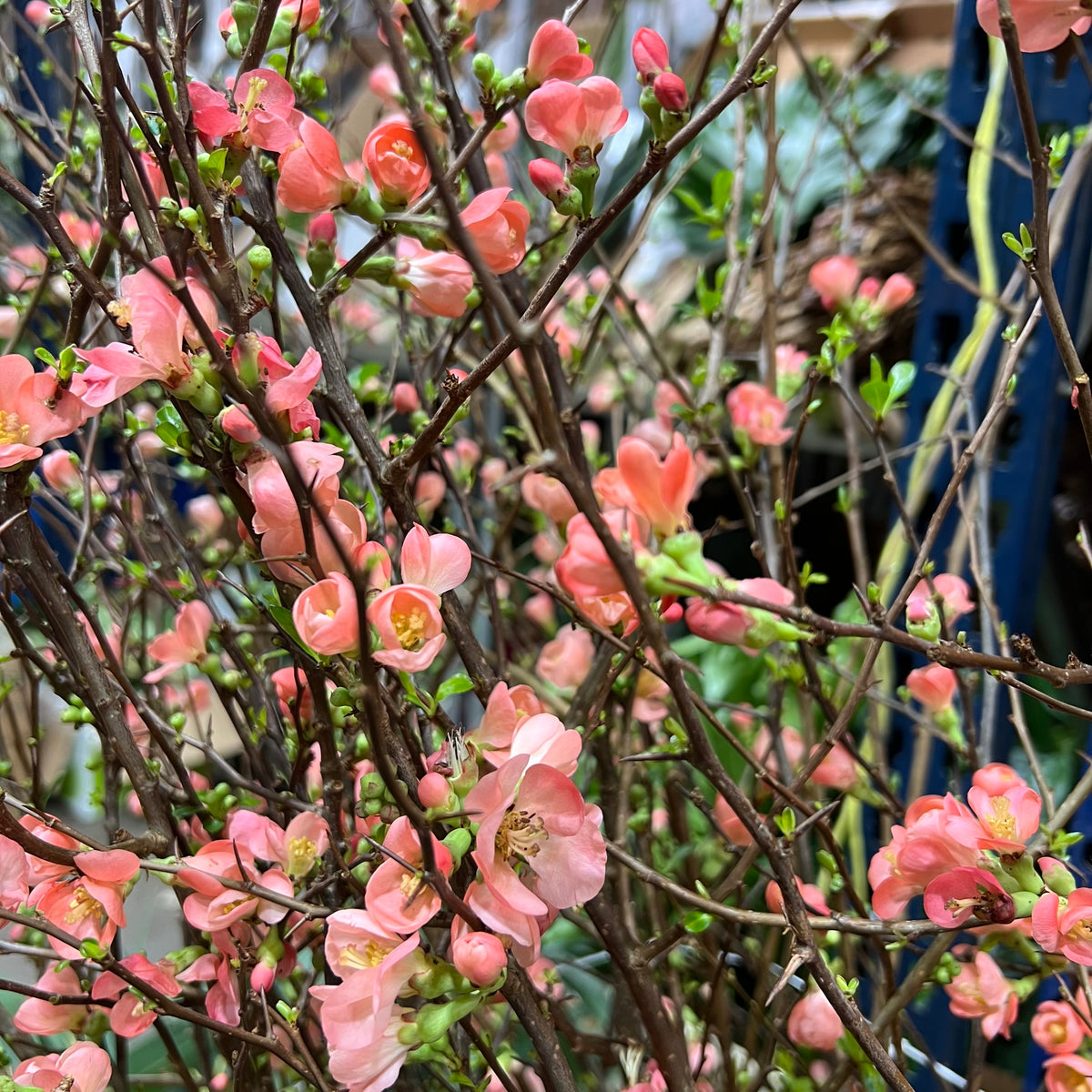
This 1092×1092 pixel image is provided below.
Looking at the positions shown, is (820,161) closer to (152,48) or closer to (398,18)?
(398,18)

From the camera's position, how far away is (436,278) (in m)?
0.32

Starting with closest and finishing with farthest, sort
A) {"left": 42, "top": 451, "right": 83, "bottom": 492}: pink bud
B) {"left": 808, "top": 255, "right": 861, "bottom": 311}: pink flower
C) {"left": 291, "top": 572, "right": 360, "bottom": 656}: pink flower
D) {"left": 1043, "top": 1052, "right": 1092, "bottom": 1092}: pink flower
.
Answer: {"left": 291, "top": 572, "right": 360, "bottom": 656}: pink flower, {"left": 1043, "top": 1052, "right": 1092, "bottom": 1092}: pink flower, {"left": 42, "top": 451, "right": 83, "bottom": 492}: pink bud, {"left": 808, "top": 255, "right": 861, "bottom": 311}: pink flower

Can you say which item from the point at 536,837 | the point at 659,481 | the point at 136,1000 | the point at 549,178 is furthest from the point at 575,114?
the point at 136,1000

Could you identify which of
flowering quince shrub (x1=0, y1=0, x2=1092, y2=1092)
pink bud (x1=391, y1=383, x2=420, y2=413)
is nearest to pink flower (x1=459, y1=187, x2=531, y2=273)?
flowering quince shrub (x1=0, y1=0, x2=1092, y2=1092)

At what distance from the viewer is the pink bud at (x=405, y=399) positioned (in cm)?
54

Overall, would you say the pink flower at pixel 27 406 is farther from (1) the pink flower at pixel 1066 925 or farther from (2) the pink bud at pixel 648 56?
(1) the pink flower at pixel 1066 925

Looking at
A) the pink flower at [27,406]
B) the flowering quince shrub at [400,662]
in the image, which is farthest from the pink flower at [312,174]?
the pink flower at [27,406]

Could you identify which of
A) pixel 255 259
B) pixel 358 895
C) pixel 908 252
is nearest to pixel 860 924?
pixel 358 895

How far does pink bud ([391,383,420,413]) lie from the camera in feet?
1.76

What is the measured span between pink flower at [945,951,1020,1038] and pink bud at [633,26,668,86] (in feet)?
1.18

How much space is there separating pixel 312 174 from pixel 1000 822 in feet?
1.06

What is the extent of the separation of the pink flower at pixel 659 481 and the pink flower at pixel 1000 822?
13cm

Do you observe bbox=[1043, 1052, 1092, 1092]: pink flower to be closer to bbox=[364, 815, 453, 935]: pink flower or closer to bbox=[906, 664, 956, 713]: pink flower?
bbox=[906, 664, 956, 713]: pink flower

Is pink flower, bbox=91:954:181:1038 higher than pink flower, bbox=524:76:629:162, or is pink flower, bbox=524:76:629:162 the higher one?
pink flower, bbox=524:76:629:162
